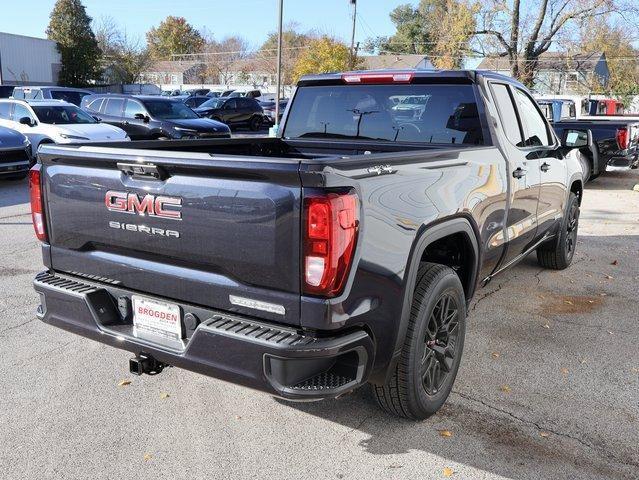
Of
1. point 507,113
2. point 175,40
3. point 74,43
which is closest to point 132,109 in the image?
point 507,113

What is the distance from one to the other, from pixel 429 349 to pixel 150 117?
14143 mm

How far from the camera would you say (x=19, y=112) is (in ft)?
43.5

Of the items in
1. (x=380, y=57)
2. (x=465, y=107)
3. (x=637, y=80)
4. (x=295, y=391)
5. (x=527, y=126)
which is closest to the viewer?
(x=295, y=391)

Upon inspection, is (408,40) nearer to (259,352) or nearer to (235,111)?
(235,111)

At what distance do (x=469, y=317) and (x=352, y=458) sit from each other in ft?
7.78

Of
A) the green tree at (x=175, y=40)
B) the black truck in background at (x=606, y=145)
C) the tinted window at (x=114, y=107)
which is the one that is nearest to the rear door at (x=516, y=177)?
the black truck in background at (x=606, y=145)

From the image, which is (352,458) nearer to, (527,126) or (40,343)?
(40,343)

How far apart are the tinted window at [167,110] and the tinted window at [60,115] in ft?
8.61

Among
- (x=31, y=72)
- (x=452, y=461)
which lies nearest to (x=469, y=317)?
(x=452, y=461)

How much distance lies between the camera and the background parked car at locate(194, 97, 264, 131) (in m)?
26.2

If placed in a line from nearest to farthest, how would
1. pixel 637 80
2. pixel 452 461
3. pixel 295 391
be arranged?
pixel 295 391
pixel 452 461
pixel 637 80

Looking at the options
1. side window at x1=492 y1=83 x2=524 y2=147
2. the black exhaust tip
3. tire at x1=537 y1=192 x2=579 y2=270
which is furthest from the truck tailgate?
tire at x1=537 y1=192 x2=579 y2=270

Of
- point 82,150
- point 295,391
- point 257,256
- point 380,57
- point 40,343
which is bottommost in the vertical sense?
point 40,343

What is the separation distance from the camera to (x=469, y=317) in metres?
5.11
